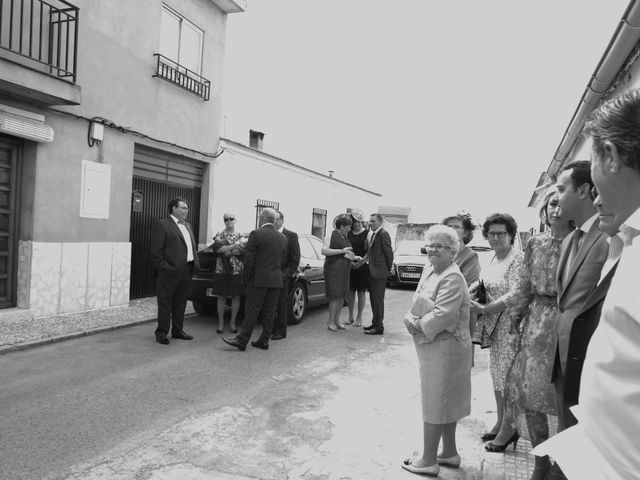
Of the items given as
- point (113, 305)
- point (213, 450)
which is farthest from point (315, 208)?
point (213, 450)

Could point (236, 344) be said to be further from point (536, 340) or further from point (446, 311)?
point (536, 340)

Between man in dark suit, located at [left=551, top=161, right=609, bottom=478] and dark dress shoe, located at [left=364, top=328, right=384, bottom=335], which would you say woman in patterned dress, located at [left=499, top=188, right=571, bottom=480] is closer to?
man in dark suit, located at [left=551, top=161, right=609, bottom=478]

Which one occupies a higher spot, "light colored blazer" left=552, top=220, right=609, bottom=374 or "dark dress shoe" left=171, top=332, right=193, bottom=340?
"light colored blazer" left=552, top=220, right=609, bottom=374

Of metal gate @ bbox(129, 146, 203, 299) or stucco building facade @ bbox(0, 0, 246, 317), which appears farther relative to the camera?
metal gate @ bbox(129, 146, 203, 299)

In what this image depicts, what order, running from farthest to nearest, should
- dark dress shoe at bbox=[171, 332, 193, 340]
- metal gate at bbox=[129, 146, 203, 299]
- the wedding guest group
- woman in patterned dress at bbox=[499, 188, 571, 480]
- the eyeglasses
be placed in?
1. metal gate at bbox=[129, 146, 203, 299]
2. dark dress shoe at bbox=[171, 332, 193, 340]
3. the eyeglasses
4. woman in patterned dress at bbox=[499, 188, 571, 480]
5. the wedding guest group

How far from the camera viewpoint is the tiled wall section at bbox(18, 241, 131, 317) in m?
8.12

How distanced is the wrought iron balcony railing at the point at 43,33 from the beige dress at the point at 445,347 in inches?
271

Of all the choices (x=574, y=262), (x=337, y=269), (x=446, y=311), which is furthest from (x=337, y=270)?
(x=574, y=262)

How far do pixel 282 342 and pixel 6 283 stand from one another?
4.33m

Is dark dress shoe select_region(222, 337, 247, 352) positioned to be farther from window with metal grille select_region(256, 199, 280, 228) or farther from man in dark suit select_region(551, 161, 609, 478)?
window with metal grille select_region(256, 199, 280, 228)

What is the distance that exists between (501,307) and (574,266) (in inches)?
41.3

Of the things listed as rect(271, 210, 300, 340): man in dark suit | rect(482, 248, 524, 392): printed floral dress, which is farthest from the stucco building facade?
rect(482, 248, 524, 392): printed floral dress

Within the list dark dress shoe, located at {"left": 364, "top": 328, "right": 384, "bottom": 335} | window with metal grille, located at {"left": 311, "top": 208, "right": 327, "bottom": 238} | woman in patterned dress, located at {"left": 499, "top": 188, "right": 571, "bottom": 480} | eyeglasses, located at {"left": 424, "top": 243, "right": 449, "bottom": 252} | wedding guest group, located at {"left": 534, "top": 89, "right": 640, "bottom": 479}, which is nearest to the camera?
wedding guest group, located at {"left": 534, "top": 89, "right": 640, "bottom": 479}

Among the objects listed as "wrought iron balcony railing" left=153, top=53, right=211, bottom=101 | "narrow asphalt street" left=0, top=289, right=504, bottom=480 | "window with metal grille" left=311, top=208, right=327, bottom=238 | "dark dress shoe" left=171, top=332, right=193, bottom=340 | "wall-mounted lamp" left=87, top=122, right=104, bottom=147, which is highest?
"wrought iron balcony railing" left=153, top=53, right=211, bottom=101
